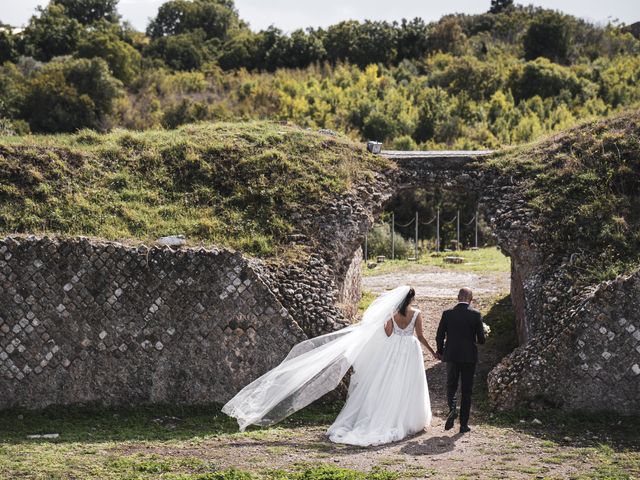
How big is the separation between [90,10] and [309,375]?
68.6m

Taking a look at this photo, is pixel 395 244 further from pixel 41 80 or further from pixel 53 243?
pixel 41 80

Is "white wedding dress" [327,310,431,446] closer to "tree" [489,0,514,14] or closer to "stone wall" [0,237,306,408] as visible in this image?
"stone wall" [0,237,306,408]

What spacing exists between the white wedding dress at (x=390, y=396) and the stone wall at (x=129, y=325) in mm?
1957

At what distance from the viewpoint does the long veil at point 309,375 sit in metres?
11.3

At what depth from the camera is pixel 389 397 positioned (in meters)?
10.9

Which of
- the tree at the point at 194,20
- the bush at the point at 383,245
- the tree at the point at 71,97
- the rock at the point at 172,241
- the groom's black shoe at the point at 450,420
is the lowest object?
the groom's black shoe at the point at 450,420

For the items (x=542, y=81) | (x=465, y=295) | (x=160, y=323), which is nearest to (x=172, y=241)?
(x=160, y=323)

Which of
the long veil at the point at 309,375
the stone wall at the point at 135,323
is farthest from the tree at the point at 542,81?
the long veil at the point at 309,375

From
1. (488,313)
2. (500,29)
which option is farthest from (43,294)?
(500,29)

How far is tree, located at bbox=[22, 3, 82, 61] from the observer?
2299 inches

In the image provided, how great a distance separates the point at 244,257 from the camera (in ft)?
43.4

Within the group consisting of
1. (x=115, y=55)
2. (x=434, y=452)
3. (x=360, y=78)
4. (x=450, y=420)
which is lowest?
(x=434, y=452)

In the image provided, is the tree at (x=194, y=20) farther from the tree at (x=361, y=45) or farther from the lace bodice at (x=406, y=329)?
the lace bodice at (x=406, y=329)

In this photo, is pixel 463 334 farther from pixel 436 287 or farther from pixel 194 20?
pixel 194 20
